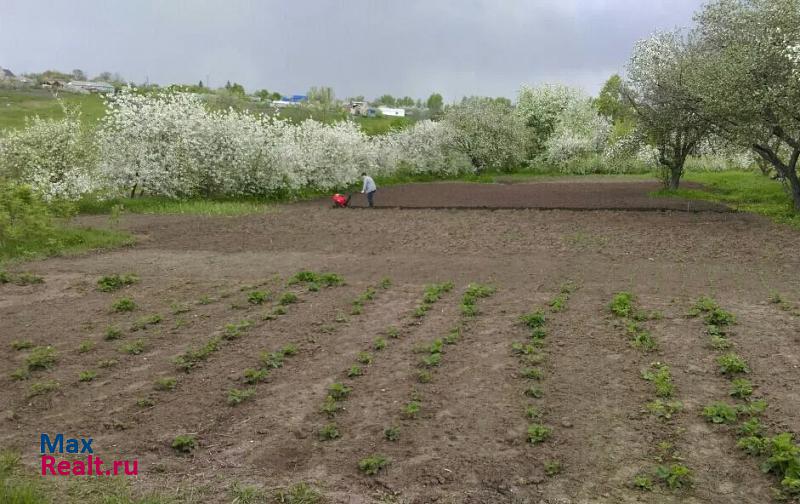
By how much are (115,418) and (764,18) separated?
21.4 m

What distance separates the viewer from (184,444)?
5.36 meters

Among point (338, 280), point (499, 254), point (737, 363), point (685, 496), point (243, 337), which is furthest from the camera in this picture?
point (499, 254)

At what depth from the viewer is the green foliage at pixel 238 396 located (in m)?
6.20

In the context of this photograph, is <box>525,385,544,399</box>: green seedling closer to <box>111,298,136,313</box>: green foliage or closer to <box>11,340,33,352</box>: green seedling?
<box>11,340,33,352</box>: green seedling

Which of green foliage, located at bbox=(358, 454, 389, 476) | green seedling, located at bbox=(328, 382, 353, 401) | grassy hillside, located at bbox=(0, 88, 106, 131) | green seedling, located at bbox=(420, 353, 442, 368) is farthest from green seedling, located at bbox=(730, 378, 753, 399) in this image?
grassy hillside, located at bbox=(0, 88, 106, 131)

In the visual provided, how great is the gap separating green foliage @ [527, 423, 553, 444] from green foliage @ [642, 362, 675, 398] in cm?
149

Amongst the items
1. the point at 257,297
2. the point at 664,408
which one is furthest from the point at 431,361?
the point at 257,297

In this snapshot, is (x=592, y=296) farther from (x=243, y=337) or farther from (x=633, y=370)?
(x=243, y=337)

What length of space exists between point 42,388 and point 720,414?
254 inches

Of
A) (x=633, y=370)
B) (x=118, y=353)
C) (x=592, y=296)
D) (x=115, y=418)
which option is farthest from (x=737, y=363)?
(x=118, y=353)

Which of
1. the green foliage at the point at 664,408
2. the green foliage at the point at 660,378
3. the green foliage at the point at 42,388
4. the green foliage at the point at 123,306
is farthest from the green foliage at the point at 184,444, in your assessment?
the green foliage at the point at 123,306

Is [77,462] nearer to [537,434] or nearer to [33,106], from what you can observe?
[537,434]

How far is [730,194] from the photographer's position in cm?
2861

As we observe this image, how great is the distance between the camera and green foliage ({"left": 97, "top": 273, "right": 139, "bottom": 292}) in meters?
10.8
